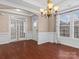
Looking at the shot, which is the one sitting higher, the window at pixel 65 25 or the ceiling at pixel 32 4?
the ceiling at pixel 32 4

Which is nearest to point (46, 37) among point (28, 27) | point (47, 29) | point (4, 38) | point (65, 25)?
point (47, 29)

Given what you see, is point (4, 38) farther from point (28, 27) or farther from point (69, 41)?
point (69, 41)

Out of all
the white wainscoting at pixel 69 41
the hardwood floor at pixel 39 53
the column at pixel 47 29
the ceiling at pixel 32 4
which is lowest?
the hardwood floor at pixel 39 53

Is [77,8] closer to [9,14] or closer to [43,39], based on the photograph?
[43,39]

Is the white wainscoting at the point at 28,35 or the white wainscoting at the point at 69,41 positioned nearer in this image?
the white wainscoting at the point at 69,41

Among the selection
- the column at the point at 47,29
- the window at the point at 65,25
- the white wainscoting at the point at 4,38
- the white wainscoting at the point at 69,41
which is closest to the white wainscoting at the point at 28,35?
the white wainscoting at the point at 4,38

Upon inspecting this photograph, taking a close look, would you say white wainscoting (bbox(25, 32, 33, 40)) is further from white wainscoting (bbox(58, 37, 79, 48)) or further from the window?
the window

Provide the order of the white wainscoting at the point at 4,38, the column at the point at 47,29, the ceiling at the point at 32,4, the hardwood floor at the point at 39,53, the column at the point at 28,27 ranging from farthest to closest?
the column at the point at 28,27 → the white wainscoting at the point at 4,38 → the column at the point at 47,29 → the ceiling at the point at 32,4 → the hardwood floor at the point at 39,53

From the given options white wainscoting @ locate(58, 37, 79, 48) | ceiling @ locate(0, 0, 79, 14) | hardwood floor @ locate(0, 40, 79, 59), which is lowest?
hardwood floor @ locate(0, 40, 79, 59)

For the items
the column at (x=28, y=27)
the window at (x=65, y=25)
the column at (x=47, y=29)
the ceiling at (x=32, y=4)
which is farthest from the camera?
the column at (x=28, y=27)

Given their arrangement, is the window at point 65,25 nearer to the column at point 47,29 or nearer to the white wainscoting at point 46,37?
the column at point 47,29

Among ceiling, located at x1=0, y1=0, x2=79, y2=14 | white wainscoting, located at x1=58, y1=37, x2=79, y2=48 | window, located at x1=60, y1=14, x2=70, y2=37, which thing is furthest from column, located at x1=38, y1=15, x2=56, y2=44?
ceiling, located at x1=0, y1=0, x2=79, y2=14

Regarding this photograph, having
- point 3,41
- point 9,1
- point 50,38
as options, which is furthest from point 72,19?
point 3,41

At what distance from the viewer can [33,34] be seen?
876 centimetres
